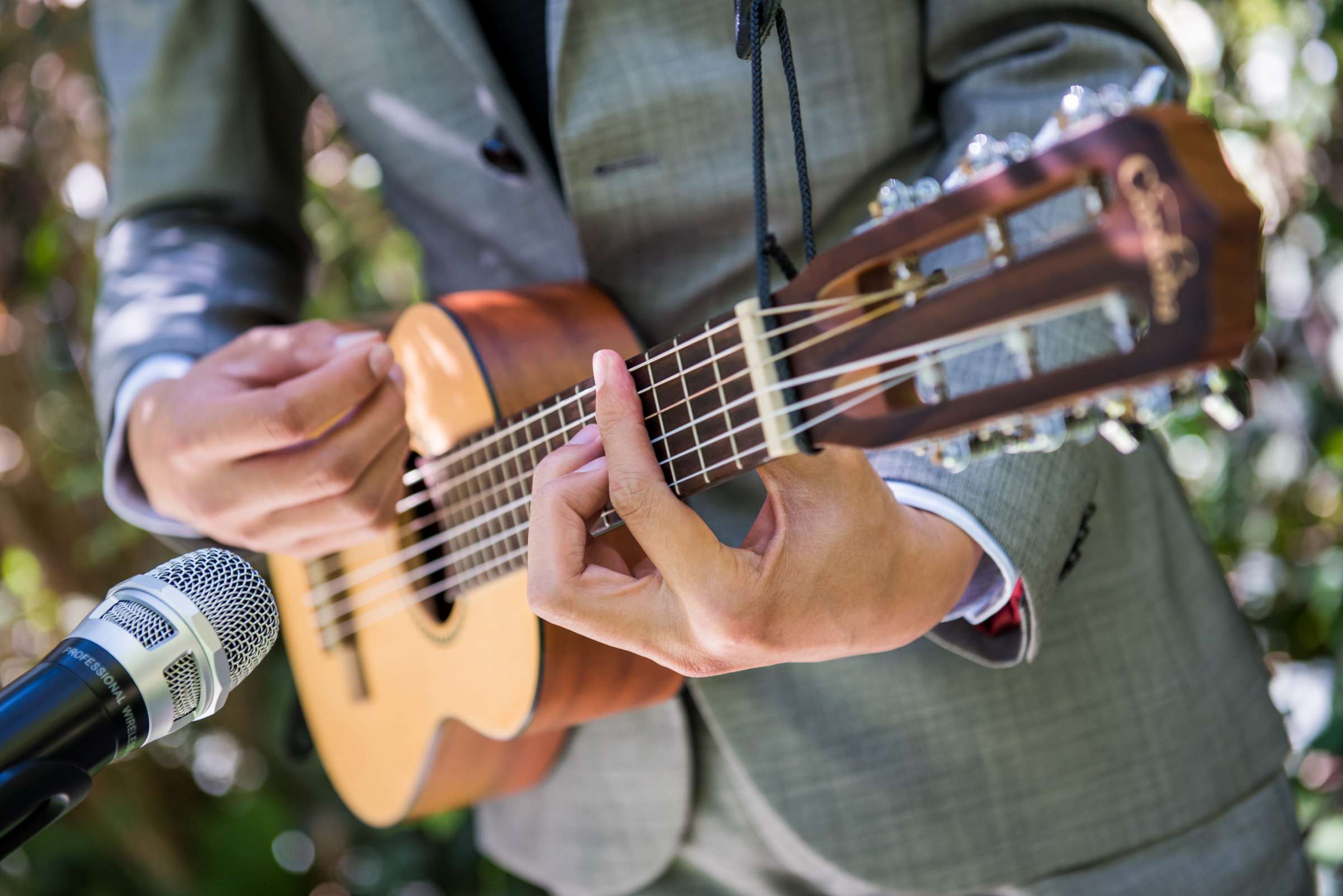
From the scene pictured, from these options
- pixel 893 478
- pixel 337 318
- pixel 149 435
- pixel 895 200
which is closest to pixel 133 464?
pixel 149 435

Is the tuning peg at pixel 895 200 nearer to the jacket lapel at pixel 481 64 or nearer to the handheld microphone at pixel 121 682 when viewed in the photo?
the handheld microphone at pixel 121 682

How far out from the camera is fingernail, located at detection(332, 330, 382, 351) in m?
1.04

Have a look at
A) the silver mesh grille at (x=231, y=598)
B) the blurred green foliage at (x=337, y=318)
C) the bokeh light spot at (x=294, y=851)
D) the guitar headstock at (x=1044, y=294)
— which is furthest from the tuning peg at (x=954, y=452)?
the bokeh light spot at (x=294, y=851)

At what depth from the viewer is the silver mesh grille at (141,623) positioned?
0.64 meters

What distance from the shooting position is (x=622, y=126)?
1.02 m

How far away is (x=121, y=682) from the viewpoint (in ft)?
2.02

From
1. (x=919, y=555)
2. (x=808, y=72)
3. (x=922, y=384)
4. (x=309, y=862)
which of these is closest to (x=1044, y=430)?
(x=922, y=384)

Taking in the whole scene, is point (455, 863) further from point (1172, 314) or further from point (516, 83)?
point (1172, 314)

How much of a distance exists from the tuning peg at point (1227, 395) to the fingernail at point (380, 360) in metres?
0.74

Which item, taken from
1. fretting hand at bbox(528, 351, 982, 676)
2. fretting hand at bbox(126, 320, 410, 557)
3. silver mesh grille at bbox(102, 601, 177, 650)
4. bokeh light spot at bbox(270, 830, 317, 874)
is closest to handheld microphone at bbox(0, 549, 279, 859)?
silver mesh grille at bbox(102, 601, 177, 650)

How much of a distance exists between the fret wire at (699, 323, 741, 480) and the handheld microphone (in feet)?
1.13

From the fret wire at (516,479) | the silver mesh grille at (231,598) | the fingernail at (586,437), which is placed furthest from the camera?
the fret wire at (516,479)

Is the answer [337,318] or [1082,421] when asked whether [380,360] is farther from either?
[337,318]

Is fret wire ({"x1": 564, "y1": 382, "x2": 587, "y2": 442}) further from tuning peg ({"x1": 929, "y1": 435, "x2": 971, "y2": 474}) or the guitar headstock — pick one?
tuning peg ({"x1": 929, "y1": 435, "x2": 971, "y2": 474})
